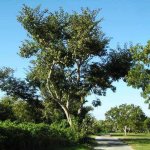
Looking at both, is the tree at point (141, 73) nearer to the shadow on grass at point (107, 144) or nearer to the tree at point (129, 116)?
the shadow on grass at point (107, 144)

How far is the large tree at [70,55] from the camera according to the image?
5156 centimetres

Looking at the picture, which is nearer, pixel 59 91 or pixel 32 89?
pixel 59 91

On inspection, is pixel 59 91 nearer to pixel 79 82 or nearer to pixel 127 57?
pixel 79 82

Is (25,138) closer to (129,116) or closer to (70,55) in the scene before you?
(70,55)

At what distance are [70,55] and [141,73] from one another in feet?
30.3

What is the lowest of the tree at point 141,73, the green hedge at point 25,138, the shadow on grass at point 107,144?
the green hedge at point 25,138

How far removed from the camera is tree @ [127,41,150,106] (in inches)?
1875

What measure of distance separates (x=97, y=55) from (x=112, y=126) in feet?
457

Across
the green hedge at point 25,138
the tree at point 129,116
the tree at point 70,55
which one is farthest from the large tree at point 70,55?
the tree at point 129,116

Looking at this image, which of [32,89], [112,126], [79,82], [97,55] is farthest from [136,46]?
[112,126]

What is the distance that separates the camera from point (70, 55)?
52625mm

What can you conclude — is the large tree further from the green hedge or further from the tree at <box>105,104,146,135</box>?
the tree at <box>105,104,146,135</box>

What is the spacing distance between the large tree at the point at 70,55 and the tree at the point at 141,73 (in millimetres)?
5914

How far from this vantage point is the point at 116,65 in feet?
193
